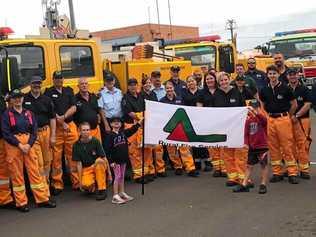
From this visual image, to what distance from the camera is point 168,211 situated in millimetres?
6953

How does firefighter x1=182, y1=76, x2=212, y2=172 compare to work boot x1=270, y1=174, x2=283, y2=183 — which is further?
firefighter x1=182, y1=76, x2=212, y2=172

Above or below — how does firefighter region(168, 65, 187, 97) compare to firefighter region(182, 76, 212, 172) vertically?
above

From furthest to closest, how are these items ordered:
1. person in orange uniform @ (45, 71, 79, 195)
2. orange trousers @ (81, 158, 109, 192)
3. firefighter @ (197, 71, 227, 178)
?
1. firefighter @ (197, 71, 227, 178)
2. person in orange uniform @ (45, 71, 79, 195)
3. orange trousers @ (81, 158, 109, 192)

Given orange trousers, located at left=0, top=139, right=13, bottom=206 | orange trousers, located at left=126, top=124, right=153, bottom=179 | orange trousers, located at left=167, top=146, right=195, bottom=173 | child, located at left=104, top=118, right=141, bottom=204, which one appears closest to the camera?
orange trousers, located at left=0, top=139, right=13, bottom=206

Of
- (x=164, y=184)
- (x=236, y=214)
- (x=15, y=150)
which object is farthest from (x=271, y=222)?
(x=15, y=150)

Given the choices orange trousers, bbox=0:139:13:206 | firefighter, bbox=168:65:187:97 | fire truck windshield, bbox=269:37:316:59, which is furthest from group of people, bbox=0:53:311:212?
fire truck windshield, bbox=269:37:316:59

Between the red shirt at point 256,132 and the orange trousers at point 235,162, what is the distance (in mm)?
269

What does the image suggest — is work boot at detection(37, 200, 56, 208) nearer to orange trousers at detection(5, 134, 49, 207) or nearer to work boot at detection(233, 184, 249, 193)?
orange trousers at detection(5, 134, 49, 207)

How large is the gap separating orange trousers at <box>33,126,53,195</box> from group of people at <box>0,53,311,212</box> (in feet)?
0.05

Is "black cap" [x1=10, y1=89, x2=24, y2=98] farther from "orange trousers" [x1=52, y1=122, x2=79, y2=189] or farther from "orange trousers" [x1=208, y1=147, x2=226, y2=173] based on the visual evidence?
"orange trousers" [x1=208, y1=147, x2=226, y2=173]

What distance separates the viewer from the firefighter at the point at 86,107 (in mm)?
8297

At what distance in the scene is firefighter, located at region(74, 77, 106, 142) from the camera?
8297 millimetres

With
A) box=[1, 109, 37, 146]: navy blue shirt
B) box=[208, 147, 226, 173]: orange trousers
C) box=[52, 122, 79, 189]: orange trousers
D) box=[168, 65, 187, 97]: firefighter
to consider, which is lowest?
box=[208, 147, 226, 173]: orange trousers

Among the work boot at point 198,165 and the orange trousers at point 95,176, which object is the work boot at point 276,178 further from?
the orange trousers at point 95,176
